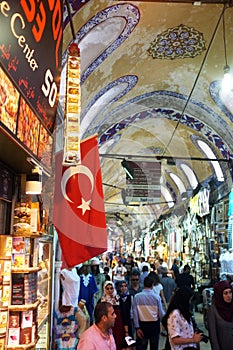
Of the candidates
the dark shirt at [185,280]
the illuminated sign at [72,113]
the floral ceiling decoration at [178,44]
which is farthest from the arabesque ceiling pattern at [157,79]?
the dark shirt at [185,280]

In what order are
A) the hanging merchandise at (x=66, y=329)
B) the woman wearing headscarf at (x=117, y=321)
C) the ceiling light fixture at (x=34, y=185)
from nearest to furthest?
the ceiling light fixture at (x=34, y=185), the woman wearing headscarf at (x=117, y=321), the hanging merchandise at (x=66, y=329)

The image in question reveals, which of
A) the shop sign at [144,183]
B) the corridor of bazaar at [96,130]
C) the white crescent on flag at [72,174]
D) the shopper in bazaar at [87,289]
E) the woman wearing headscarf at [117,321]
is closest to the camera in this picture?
the corridor of bazaar at [96,130]

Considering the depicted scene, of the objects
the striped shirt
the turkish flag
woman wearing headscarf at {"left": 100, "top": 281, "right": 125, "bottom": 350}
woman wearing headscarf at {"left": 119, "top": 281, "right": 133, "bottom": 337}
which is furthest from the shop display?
the striped shirt

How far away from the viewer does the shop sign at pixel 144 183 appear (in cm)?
925

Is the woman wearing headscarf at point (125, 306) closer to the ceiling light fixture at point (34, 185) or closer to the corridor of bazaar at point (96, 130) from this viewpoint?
the corridor of bazaar at point (96, 130)

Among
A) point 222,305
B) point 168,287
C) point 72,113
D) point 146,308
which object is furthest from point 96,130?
point 222,305

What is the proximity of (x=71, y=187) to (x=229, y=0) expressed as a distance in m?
3.57

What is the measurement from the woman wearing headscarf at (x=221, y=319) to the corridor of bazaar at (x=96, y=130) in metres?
1.25

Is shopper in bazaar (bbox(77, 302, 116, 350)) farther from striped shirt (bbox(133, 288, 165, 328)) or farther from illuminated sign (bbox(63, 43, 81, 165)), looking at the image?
striped shirt (bbox(133, 288, 165, 328))

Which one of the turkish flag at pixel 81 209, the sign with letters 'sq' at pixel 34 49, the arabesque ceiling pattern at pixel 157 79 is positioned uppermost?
the arabesque ceiling pattern at pixel 157 79

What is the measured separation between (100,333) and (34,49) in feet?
6.99

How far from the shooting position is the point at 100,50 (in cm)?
636

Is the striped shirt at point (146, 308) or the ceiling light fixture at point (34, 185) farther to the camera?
the striped shirt at point (146, 308)

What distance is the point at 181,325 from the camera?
A: 3711 millimetres
